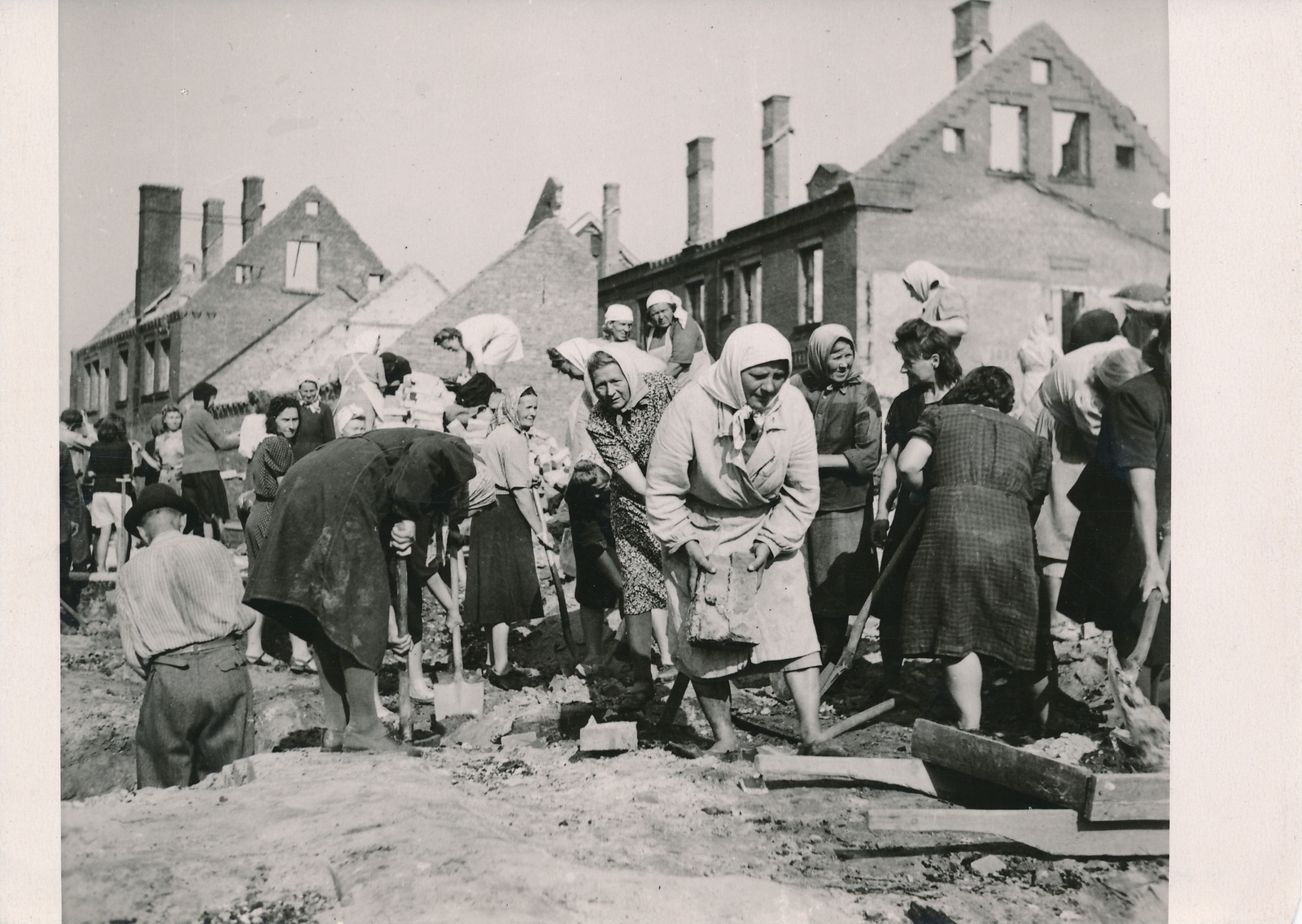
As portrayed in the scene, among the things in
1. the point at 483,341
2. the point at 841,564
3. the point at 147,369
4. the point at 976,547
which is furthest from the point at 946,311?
the point at 147,369

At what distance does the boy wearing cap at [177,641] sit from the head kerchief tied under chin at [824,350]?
10.1ft

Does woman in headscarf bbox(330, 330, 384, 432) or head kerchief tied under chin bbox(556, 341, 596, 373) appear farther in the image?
woman in headscarf bbox(330, 330, 384, 432)

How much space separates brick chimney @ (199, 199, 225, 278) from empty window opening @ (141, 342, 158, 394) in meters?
0.82

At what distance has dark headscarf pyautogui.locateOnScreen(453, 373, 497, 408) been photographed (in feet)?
23.1

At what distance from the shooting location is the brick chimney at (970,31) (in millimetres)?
6207

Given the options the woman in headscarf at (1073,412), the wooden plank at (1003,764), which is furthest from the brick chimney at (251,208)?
the wooden plank at (1003,764)

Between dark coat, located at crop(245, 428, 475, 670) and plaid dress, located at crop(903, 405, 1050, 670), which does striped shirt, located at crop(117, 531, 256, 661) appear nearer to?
dark coat, located at crop(245, 428, 475, 670)

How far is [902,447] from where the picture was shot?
570 centimetres

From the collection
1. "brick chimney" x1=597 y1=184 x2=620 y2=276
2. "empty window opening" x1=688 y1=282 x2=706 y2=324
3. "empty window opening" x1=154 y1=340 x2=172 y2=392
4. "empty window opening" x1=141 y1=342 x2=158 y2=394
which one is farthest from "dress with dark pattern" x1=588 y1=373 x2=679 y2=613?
"empty window opening" x1=688 y1=282 x2=706 y2=324

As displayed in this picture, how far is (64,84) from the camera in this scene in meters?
5.01
